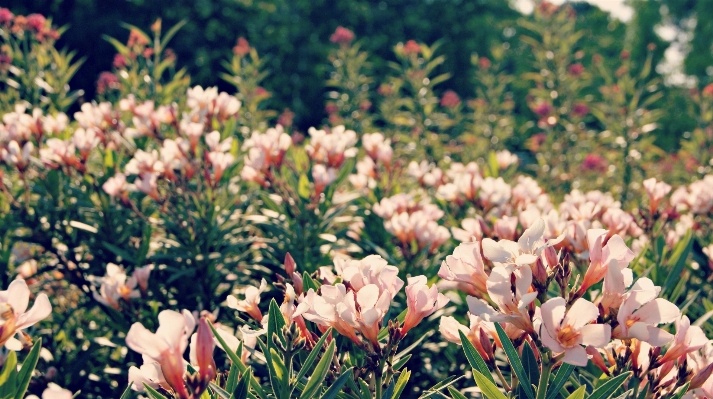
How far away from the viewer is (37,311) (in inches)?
39.0

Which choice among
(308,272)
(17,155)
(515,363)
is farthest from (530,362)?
(17,155)

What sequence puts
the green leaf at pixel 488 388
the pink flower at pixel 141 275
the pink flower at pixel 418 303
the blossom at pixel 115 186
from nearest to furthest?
the green leaf at pixel 488 388 < the pink flower at pixel 418 303 < the pink flower at pixel 141 275 < the blossom at pixel 115 186

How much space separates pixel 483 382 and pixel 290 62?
1183cm

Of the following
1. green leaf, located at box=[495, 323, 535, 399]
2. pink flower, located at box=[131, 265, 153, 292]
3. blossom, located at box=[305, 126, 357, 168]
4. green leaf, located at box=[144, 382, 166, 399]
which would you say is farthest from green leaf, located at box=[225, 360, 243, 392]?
blossom, located at box=[305, 126, 357, 168]

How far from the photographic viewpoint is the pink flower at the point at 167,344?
0.81 meters

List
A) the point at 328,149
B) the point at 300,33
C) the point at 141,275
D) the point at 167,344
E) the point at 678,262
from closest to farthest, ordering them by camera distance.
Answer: the point at 167,344
the point at 678,262
the point at 141,275
the point at 328,149
the point at 300,33

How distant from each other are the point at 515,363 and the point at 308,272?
3.33 feet

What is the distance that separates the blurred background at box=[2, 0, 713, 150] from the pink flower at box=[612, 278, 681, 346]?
15.5ft

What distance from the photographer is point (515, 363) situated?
951 millimetres

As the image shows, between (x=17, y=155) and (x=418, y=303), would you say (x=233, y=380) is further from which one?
(x=17, y=155)

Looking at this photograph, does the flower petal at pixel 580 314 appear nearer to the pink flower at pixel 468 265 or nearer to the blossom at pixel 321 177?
the pink flower at pixel 468 265

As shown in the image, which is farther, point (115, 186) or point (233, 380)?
point (115, 186)

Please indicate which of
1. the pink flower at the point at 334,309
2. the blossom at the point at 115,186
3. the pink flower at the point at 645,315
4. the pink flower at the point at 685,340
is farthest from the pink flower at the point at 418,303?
the blossom at the point at 115,186

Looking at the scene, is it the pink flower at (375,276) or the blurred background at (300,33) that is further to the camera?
the blurred background at (300,33)
